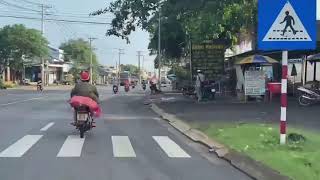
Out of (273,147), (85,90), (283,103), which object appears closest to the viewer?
(273,147)

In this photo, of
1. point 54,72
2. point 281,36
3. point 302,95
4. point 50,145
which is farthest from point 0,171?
point 54,72

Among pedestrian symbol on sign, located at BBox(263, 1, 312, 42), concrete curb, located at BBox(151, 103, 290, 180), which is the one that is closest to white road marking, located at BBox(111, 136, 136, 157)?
concrete curb, located at BBox(151, 103, 290, 180)

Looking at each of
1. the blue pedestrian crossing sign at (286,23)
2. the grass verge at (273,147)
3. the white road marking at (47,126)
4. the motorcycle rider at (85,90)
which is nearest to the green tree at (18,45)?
the white road marking at (47,126)

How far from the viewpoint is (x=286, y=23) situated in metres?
13.7

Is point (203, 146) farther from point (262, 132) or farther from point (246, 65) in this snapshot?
point (246, 65)

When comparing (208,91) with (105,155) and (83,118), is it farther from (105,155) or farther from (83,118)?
(105,155)

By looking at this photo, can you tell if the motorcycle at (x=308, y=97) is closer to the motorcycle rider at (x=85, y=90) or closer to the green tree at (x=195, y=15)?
the green tree at (x=195, y=15)

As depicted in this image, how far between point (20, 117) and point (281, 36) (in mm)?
12523

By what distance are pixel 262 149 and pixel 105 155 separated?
3224 mm

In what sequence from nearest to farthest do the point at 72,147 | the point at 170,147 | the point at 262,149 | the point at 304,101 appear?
the point at 262,149 → the point at 72,147 → the point at 170,147 → the point at 304,101

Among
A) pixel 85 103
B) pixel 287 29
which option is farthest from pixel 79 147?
pixel 287 29

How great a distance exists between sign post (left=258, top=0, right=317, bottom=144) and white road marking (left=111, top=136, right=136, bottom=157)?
3.53 metres

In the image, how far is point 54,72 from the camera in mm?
116625

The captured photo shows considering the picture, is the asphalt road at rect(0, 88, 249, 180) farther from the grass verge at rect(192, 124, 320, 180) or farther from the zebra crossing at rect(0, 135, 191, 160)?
the grass verge at rect(192, 124, 320, 180)
